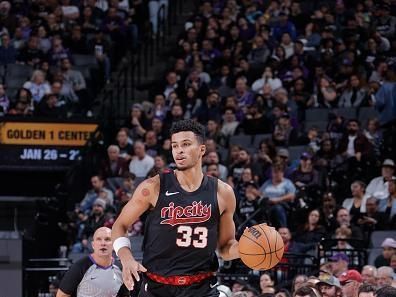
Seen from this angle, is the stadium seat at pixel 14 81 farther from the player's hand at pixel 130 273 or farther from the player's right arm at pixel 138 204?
the player's hand at pixel 130 273

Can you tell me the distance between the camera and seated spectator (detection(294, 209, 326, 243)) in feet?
53.7

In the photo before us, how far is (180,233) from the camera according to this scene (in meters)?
8.40

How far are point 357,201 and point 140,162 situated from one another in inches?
160

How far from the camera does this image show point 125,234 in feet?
27.9

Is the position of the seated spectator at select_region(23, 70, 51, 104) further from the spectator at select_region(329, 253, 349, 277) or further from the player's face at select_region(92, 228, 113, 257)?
the player's face at select_region(92, 228, 113, 257)

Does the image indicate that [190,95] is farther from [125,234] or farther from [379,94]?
[125,234]

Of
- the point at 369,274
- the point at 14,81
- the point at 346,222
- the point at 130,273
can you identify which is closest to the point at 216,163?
the point at 346,222

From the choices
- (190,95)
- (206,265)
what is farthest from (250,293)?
(190,95)

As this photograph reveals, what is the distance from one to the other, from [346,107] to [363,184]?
3493 mm

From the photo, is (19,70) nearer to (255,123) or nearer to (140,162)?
(140,162)

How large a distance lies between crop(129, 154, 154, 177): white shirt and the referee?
8.28 meters

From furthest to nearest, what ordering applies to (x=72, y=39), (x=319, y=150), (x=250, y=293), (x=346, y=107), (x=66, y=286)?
(x=72, y=39)
(x=346, y=107)
(x=319, y=150)
(x=250, y=293)
(x=66, y=286)

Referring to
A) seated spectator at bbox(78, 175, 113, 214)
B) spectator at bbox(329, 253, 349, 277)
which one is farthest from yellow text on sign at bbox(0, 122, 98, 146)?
spectator at bbox(329, 253, 349, 277)

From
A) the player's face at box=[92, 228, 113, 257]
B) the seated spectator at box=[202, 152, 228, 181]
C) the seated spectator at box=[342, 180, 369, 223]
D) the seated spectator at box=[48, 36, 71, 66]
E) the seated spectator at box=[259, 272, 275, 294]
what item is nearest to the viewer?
the player's face at box=[92, 228, 113, 257]
